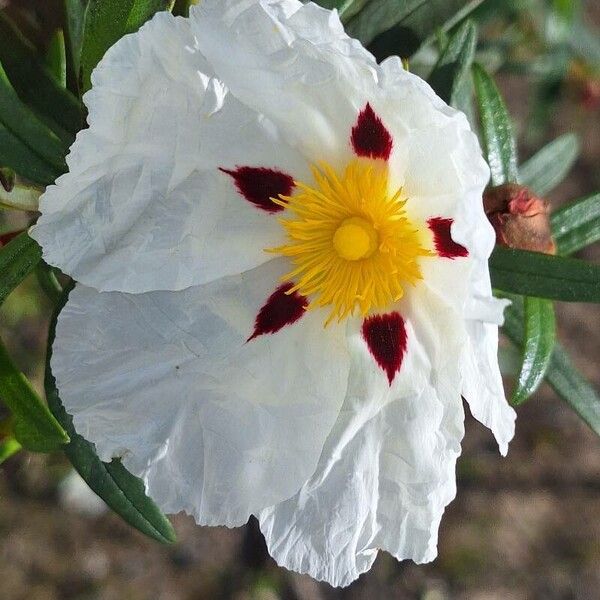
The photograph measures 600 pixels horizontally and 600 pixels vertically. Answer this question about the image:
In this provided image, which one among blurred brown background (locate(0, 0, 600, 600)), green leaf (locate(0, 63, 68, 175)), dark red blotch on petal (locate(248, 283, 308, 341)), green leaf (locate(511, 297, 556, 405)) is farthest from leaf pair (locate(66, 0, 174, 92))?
blurred brown background (locate(0, 0, 600, 600))

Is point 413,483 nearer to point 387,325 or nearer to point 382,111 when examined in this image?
point 387,325

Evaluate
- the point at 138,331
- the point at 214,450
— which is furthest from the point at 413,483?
the point at 138,331

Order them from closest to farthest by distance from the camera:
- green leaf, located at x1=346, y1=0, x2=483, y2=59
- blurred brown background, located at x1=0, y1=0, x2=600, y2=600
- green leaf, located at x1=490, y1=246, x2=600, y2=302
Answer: green leaf, located at x1=490, y1=246, x2=600, y2=302 < green leaf, located at x1=346, y1=0, x2=483, y2=59 < blurred brown background, located at x1=0, y1=0, x2=600, y2=600

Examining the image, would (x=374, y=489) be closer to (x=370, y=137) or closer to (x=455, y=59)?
(x=370, y=137)

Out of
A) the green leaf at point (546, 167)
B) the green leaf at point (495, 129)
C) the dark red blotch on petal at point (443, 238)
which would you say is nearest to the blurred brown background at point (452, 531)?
the green leaf at point (546, 167)

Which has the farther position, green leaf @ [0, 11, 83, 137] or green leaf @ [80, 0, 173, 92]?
green leaf @ [0, 11, 83, 137]

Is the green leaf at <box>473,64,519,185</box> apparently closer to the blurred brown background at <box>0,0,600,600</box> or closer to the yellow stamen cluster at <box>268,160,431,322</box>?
the yellow stamen cluster at <box>268,160,431,322</box>
